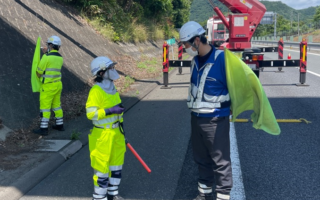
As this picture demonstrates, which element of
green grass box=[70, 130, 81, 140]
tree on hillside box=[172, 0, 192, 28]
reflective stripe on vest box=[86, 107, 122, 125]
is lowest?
green grass box=[70, 130, 81, 140]

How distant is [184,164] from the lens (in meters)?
5.45

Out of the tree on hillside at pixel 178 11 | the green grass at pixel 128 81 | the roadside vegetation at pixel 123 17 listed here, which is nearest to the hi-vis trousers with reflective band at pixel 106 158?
the green grass at pixel 128 81

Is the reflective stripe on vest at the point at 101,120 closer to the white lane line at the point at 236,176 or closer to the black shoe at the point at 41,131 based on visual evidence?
the white lane line at the point at 236,176

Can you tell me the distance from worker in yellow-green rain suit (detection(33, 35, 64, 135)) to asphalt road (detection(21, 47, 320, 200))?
1177 mm

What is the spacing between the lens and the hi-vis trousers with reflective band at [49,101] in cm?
688

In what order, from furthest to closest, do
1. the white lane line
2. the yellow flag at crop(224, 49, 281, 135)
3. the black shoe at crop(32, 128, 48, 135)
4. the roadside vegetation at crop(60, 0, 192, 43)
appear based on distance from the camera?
the roadside vegetation at crop(60, 0, 192, 43) → the black shoe at crop(32, 128, 48, 135) → the white lane line → the yellow flag at crop(224, 49, 281, 135)

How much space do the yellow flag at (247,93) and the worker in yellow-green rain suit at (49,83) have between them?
13.6ft

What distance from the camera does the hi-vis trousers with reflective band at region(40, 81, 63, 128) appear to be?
6875 millimetres

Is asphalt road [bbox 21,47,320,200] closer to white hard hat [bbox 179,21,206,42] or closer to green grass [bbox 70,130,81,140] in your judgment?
green grass [bbox 70,130,81,140]

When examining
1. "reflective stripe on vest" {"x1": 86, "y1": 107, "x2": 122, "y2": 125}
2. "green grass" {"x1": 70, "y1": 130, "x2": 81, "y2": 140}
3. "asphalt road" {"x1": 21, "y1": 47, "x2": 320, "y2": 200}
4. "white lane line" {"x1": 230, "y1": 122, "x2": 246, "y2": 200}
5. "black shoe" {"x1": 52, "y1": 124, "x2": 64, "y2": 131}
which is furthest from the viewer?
"black shoe" {"x1": 52, "y1": 124, "x2": 64, "y2": 131}

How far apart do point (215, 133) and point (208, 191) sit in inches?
29.7

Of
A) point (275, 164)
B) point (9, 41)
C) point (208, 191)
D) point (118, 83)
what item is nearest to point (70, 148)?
point (208, 191)

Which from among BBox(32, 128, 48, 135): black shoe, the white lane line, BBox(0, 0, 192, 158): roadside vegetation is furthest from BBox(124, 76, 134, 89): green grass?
the white lane line

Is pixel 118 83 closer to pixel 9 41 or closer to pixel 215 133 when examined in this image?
pixel 9 41
